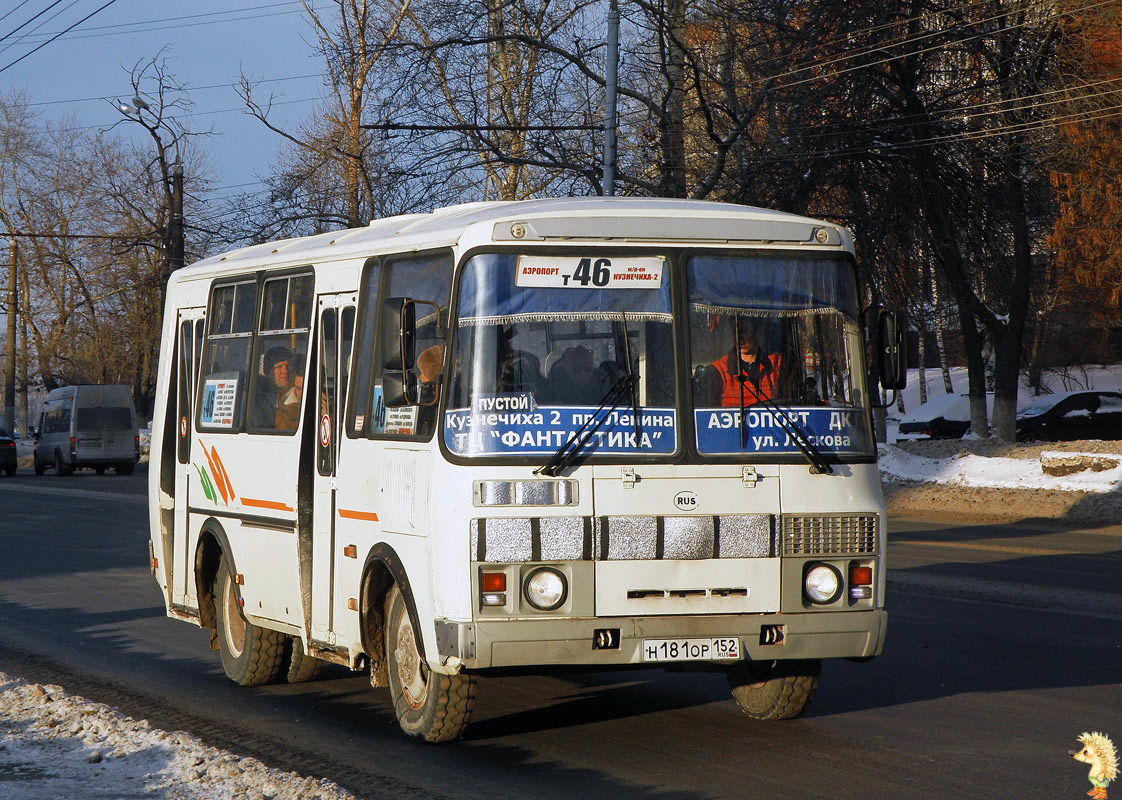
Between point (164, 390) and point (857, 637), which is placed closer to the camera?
point (857, 637)

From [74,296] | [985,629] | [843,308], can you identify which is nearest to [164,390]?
[843,308]

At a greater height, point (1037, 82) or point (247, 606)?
point (1037, 82)

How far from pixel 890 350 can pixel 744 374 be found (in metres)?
0.92

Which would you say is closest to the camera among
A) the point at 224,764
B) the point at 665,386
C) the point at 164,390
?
the point at 224,764

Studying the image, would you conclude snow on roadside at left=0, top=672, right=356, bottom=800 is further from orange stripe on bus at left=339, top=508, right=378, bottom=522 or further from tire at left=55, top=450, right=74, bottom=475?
tire at left=55, top=450, right=74, bottom=475

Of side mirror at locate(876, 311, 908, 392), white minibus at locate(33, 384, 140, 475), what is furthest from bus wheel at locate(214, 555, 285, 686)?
white minibus at locate(33, 384, 140, 475)

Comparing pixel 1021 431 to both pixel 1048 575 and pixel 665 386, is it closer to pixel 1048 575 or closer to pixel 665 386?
pixel 1048 575

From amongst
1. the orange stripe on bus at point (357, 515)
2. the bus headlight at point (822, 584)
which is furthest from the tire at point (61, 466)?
the bus headlight at point (822, 584)

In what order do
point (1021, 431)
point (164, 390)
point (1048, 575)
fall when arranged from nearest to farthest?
point (164, 390) → point (1048, 575) → point (1021, 431)

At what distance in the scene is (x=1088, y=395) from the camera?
39.4 meters

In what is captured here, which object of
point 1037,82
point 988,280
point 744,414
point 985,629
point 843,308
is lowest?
point 985,629

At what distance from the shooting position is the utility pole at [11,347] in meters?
55.6

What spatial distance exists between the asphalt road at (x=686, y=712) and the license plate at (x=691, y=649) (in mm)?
514

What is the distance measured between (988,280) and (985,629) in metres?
18.2
